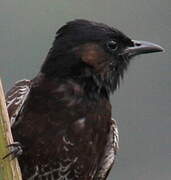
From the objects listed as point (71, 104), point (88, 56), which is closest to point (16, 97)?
point (71, 104)

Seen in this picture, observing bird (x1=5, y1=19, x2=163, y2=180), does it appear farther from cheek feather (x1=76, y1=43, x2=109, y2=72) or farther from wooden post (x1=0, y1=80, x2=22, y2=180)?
wooden post (x1=0, y1=80, x2=22, y2=180)

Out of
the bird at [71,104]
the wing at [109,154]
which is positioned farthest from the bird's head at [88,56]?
the wing at [109,154]

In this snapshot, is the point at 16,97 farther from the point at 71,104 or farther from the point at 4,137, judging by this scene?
the point at 4,137

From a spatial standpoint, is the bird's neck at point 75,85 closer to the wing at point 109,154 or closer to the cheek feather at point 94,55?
the cheek feather at point 94,55

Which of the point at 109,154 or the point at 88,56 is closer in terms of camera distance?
the point at 88,56

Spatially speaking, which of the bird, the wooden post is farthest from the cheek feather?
the wooden post

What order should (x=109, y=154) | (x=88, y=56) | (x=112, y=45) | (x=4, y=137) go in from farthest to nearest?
(x=109, y=154)
(x=112, y=45)
(x=88, y=56)
(x=4, y=137)

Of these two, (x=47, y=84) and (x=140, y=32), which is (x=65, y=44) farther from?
(x=140, y=32)

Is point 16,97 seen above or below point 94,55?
below

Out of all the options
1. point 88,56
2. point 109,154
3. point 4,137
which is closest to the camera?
point 4,137
